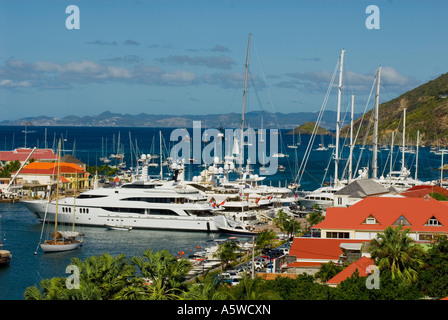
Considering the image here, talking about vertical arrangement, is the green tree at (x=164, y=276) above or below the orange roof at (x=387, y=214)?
below

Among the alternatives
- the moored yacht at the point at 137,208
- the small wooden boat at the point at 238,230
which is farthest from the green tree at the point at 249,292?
the moored yacht at the point at 137,208

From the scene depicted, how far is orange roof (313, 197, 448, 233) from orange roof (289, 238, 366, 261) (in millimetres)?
1929

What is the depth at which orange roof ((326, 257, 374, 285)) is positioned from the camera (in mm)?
30378

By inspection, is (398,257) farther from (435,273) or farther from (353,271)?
(353,271)

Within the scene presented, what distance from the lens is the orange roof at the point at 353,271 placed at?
3038cm

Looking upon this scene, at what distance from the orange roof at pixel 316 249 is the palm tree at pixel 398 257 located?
6.12 metres

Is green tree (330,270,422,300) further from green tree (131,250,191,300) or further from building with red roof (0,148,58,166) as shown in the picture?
building with red roof (0,148,58,166)

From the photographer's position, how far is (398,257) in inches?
1192

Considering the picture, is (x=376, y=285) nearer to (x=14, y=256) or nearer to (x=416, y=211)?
(x=416, y=211)

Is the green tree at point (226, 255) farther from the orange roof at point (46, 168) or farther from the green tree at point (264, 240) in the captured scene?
the orange roof at point (46, 168)

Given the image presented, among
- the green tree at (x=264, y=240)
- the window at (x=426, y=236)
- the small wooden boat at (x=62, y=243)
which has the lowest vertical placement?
the small wooden boat at (x=62, y=243)

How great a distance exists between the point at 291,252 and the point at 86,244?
21.8 meters

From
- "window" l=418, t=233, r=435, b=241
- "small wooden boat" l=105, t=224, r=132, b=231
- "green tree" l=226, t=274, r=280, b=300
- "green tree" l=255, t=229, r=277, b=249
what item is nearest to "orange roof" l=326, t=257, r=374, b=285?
"green tree" l=226, t=274, r=280, b=300
